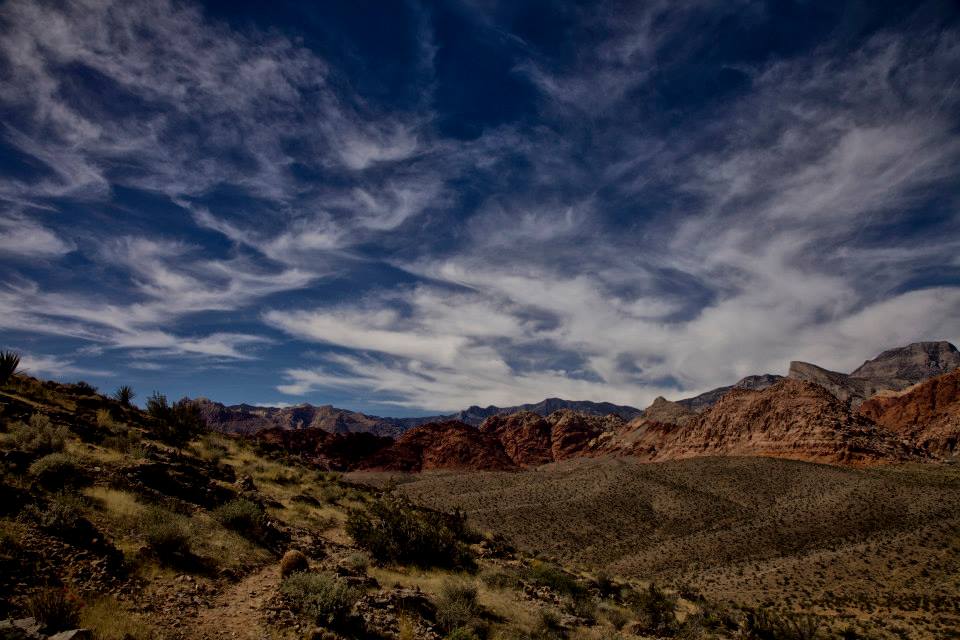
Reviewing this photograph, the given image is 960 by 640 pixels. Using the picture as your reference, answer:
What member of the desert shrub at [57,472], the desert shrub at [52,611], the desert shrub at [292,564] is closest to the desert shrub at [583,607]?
the desert shrub at [292,564]

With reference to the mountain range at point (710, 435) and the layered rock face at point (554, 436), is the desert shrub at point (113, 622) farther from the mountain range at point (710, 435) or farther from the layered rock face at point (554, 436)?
the layered rock face at point (554, 436)

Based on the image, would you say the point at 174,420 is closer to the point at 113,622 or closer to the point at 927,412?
the point at 113,622

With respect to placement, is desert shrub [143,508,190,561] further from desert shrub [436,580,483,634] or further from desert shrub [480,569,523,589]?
desert shrub [480,569,523,589]

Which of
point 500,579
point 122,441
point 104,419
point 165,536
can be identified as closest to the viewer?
point 165,536

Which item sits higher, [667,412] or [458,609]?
[667,412]

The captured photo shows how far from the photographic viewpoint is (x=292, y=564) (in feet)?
33.6

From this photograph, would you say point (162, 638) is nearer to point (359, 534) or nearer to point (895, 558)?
point (359, 534)

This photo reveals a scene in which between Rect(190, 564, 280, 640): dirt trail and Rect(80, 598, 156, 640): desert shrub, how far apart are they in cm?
72

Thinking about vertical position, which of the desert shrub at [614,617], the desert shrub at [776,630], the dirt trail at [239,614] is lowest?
the desert shrub at [776,630]

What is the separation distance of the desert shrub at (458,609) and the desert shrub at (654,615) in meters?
7.23

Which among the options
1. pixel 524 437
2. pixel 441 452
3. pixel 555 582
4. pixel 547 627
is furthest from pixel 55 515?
pixel 524 437

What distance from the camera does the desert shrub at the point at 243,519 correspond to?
12.2 m

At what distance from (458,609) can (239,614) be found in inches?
182

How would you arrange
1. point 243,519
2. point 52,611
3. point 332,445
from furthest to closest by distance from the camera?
1. point 332,445
2. point 243,519
3. point 52,611
